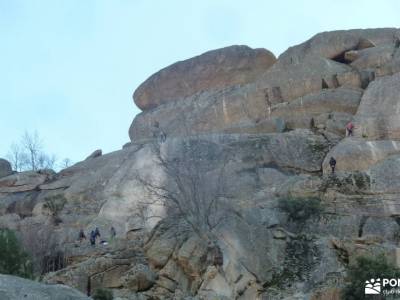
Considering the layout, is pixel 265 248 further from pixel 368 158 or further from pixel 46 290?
pixel 46 290

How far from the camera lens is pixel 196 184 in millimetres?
31469

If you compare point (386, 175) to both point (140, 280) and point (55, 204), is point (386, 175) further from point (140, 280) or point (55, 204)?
point (55, 204)

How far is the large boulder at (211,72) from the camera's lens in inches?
2146

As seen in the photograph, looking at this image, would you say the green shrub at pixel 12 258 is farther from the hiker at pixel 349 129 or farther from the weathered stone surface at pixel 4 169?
the weathered stone surface at pixel 4 169

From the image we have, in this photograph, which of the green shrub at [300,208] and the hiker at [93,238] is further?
the hiker at [93,238]

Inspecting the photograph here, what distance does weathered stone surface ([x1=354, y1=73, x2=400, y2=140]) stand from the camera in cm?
3925

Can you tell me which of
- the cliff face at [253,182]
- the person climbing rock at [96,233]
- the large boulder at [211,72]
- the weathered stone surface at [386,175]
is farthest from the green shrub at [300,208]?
the large boulder at [211,72]

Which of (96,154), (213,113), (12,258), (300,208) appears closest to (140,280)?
(12,258)

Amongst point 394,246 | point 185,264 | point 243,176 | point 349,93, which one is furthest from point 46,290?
point 349,93

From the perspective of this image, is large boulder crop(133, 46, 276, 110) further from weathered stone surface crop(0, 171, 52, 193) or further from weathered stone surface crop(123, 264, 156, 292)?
weathered stone surface crop(123, 264, 156, 292)

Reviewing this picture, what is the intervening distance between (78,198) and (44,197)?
3.42m

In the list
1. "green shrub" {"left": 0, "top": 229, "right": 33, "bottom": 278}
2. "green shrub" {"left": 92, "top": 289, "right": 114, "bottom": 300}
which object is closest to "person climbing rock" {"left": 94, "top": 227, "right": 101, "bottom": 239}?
"green shrub" {"left": 0, "top": 229, "right": 33, "bottom": 278}

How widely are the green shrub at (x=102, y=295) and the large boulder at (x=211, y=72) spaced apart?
1202 inches

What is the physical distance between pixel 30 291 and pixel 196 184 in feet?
58.0
